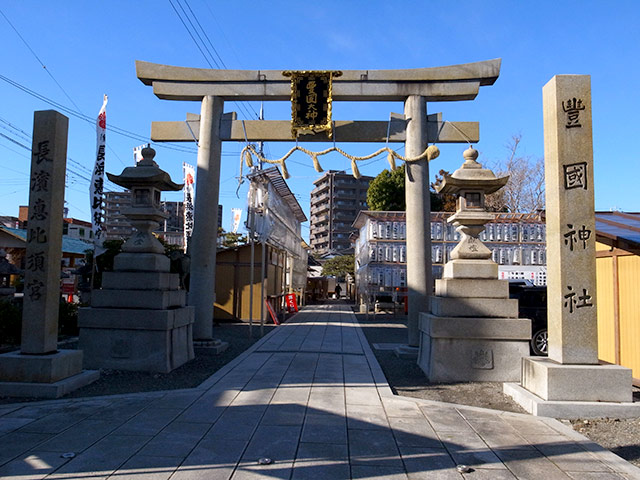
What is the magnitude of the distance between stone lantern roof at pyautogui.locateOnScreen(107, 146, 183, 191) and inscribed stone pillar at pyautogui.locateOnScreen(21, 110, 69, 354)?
2036 millimetres

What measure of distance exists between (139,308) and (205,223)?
286cm

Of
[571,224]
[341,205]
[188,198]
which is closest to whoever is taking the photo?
[571,224]

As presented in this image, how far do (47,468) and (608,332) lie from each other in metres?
8.90

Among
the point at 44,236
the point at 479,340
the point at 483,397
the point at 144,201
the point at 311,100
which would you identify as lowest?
the point at 483,397

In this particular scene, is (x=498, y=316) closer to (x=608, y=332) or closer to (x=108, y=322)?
(x=608, y=332)

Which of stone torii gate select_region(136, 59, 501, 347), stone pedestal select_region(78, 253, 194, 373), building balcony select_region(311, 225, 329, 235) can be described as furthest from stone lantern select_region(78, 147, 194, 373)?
building balcony select_region(311, 225, 329, 235)

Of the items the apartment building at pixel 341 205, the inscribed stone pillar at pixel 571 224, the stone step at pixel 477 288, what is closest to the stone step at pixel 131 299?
the stone step at pixel 477 288

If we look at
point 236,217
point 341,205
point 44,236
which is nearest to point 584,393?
point 44,236

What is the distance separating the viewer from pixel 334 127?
426 inches

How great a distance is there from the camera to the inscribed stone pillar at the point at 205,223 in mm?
10578

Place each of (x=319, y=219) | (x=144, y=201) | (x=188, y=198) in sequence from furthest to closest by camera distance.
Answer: (x=319, y=219) → (x=188, y=198) → (x=144, y=201)

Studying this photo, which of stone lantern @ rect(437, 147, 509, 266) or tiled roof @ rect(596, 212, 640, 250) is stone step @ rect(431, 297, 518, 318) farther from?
tiled roof @ rect(596, 212, 640, 250)

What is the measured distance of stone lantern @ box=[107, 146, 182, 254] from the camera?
29.0 ft

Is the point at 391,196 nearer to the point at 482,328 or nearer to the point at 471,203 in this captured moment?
the point at 471,203
